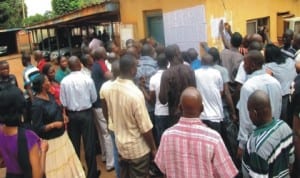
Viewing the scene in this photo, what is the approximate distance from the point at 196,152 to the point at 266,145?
0.55m

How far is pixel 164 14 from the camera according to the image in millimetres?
9500

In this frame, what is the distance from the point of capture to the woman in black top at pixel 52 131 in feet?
14.6

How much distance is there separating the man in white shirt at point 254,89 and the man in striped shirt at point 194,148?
1.20 m

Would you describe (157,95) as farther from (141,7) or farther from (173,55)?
(141,7)

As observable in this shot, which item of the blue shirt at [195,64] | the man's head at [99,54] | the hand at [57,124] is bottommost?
the hand at [57,124]

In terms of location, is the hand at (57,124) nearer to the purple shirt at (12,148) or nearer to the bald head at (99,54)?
the purple shirt at (12,148)

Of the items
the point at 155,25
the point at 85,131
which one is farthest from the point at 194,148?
the point at 155,25

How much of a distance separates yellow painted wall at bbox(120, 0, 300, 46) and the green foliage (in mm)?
31173

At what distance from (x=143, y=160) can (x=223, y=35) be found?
454 centimetres

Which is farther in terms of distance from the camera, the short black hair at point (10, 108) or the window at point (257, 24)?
the window at point (257, 24)

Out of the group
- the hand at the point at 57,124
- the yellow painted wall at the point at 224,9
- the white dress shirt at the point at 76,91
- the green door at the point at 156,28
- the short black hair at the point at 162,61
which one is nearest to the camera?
the hand at the point at 57,124

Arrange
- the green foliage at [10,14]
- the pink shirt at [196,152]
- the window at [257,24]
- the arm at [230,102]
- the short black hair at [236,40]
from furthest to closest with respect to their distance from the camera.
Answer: the green foliage at [10,14]
the window at [257,24]
the short black hair at [236,40]
the arm at [230,102]
the pink shirt at [196,152]

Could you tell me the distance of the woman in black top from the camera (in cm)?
445

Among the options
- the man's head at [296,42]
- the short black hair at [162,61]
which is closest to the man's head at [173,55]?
the short black hair at [162,61]
